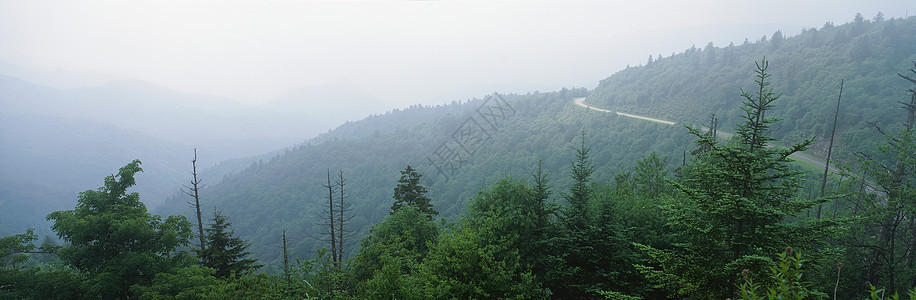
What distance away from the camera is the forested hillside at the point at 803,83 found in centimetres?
4841

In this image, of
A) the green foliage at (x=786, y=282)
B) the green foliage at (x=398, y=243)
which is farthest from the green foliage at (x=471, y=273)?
the green foliage at (x=786, y=282)

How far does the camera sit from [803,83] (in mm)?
67312

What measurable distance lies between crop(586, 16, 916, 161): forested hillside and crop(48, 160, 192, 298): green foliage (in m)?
57.9

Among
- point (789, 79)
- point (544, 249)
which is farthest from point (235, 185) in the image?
point (789, 79)

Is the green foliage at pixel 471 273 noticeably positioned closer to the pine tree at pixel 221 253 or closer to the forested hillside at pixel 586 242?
→ the forested hillside at pixel 586 242

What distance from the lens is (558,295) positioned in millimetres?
13492

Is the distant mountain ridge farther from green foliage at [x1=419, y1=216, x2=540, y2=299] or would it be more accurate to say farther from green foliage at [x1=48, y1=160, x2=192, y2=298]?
green foliage at [x1=48, y1=160, x2=192, y2=298]

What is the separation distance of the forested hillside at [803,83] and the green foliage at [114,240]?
57.9m

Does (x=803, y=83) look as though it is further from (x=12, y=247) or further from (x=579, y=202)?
(x=12, y=247)

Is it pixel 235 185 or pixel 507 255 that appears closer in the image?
pixel 507 255

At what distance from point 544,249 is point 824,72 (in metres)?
88.4

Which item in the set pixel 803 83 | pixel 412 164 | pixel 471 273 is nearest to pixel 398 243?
pixel 471 273

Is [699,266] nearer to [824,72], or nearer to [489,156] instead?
[824,72]

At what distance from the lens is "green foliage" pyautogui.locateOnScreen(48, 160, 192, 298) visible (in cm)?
1469
